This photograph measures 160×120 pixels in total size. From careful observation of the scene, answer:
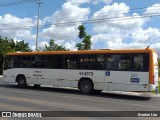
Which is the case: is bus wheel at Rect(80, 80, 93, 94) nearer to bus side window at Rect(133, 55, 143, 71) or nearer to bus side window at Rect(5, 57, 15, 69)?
bus side window at Rect(133, 55, 143, 71)

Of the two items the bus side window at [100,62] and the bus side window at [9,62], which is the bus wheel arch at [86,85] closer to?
the bus side window at [100,62]

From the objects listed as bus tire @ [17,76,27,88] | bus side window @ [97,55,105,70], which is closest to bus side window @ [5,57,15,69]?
bus tire @ [17,76,27,88]

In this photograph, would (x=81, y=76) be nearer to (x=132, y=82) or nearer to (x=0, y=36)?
(x=132, y=82)

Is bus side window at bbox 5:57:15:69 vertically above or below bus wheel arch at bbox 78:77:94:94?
above

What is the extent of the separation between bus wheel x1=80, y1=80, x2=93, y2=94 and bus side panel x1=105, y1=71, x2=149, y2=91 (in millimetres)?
1330

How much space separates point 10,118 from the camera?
10758 mm

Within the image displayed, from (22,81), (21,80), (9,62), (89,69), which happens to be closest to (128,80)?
(89,69)

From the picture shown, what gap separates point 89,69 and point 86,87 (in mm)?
1197

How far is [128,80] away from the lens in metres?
19.7

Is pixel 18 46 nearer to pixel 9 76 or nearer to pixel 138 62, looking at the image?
pixel 9 76

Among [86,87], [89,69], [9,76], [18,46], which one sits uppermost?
[18,46]

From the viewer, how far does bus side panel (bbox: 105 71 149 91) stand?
750 inches

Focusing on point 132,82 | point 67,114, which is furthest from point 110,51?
point 67,114

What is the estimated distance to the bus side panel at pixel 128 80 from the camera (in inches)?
750
